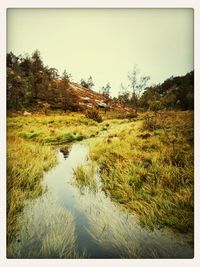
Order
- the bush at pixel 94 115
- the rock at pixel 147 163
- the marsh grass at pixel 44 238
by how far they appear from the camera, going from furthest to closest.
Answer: the bush at pixel 94 115 → the rock at pixel 147 163 → the marsh grass at pixel 44 238

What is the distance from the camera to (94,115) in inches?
111

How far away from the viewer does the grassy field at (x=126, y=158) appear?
2619 millimetres

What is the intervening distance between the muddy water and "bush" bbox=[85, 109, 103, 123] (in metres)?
0.55

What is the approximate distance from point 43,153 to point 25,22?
901 millimetres

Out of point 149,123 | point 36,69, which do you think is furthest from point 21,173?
point 149,123

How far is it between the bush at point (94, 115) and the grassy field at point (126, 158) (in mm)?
29

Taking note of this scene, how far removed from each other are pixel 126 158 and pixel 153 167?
19 centimetres

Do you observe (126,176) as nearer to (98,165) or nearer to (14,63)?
(98,165)

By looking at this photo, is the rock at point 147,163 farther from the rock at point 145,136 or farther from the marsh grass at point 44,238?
the marsh grass at point 44,238

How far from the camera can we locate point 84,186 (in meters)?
2.72

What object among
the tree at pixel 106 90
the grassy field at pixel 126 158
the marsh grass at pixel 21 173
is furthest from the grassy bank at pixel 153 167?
the marsh grass at pixel 21 173

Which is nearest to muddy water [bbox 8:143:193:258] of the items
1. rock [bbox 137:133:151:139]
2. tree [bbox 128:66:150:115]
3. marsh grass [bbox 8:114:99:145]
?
marsh grass [bbox 8:114:99:145]
